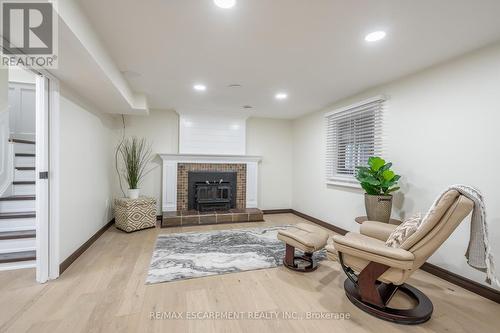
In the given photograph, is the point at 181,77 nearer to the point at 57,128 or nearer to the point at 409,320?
the point at 57,128

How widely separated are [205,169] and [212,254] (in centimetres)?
236

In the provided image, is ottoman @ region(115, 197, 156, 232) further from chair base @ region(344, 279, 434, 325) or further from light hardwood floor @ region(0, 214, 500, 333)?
chair base @ region(344, 279, 434, 325)

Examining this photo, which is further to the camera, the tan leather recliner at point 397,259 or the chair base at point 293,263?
the chair base at point 293,263

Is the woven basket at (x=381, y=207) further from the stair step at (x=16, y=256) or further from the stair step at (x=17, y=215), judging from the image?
the stair step at (x=17, y=215)

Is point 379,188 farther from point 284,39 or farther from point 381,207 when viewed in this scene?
point 284,39

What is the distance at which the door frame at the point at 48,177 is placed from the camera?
86.1 inches

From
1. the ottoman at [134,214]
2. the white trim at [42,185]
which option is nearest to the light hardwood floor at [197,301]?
the white trim at [42,185]

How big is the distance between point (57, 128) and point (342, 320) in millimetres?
3188

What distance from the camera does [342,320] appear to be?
5.71 ft

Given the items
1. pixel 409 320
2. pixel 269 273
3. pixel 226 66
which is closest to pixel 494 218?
→ pixel 409 320

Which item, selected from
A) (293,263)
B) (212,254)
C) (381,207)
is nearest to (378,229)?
(381,207)

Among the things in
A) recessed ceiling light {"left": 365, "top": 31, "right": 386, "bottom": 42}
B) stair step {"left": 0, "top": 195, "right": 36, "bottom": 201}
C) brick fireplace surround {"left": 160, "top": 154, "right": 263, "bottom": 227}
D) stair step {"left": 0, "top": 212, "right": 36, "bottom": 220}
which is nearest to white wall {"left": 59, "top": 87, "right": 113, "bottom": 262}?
stair step {"left": 0, "top": 212, "right": 36, "bottom": 220}

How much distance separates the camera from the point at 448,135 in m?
2.42

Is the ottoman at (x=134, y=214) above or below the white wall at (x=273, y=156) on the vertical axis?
below
